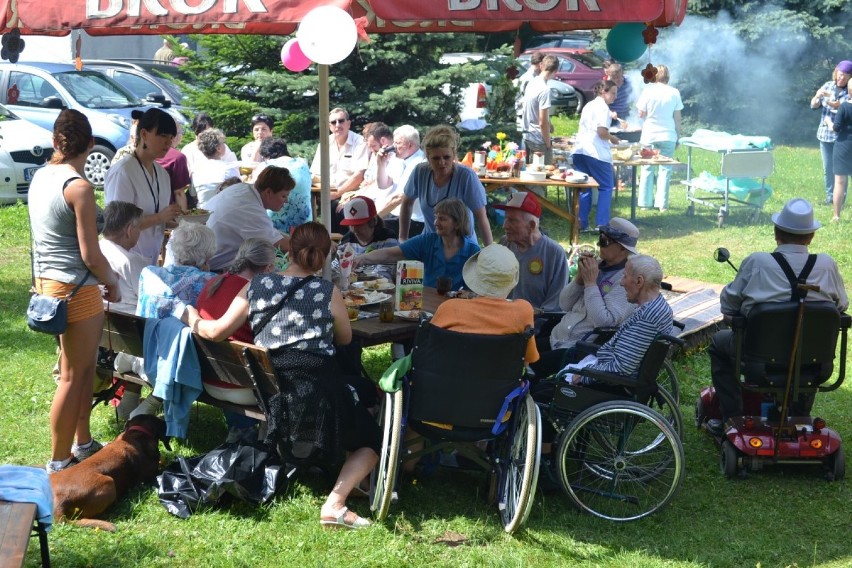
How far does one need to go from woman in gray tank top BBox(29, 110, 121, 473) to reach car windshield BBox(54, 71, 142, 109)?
31.6 feet

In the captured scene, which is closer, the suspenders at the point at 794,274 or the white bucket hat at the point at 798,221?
the suspenders at the point at 794,274

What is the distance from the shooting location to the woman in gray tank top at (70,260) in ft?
14.8

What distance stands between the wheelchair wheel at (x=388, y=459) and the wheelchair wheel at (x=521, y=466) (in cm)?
54

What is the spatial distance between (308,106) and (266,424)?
7802 millimetres

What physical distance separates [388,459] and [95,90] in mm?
11143

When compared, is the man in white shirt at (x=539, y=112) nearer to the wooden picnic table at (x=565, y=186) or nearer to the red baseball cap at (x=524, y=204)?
the wooden picnic table at (x=565, y=186)

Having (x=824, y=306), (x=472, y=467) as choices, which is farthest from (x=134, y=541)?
(x=824, y=306)

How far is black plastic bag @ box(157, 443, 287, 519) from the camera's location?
14.9ft

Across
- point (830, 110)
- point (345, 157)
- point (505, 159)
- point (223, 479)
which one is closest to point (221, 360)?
point (223, 479)

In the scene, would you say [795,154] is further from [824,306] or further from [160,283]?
[160,283]

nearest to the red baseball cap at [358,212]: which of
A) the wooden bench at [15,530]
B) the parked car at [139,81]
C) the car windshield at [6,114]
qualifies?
the wooden bench at [15,530]

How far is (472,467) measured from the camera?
4.87 meters

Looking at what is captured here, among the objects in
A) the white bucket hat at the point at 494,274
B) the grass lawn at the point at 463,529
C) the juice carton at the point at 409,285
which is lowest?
the grass lawn at the point at 463,529

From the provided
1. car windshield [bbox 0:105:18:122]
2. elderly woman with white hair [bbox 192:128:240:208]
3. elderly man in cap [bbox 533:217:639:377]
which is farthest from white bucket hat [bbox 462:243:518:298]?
car windshield [bbox 0:105:18:122]
